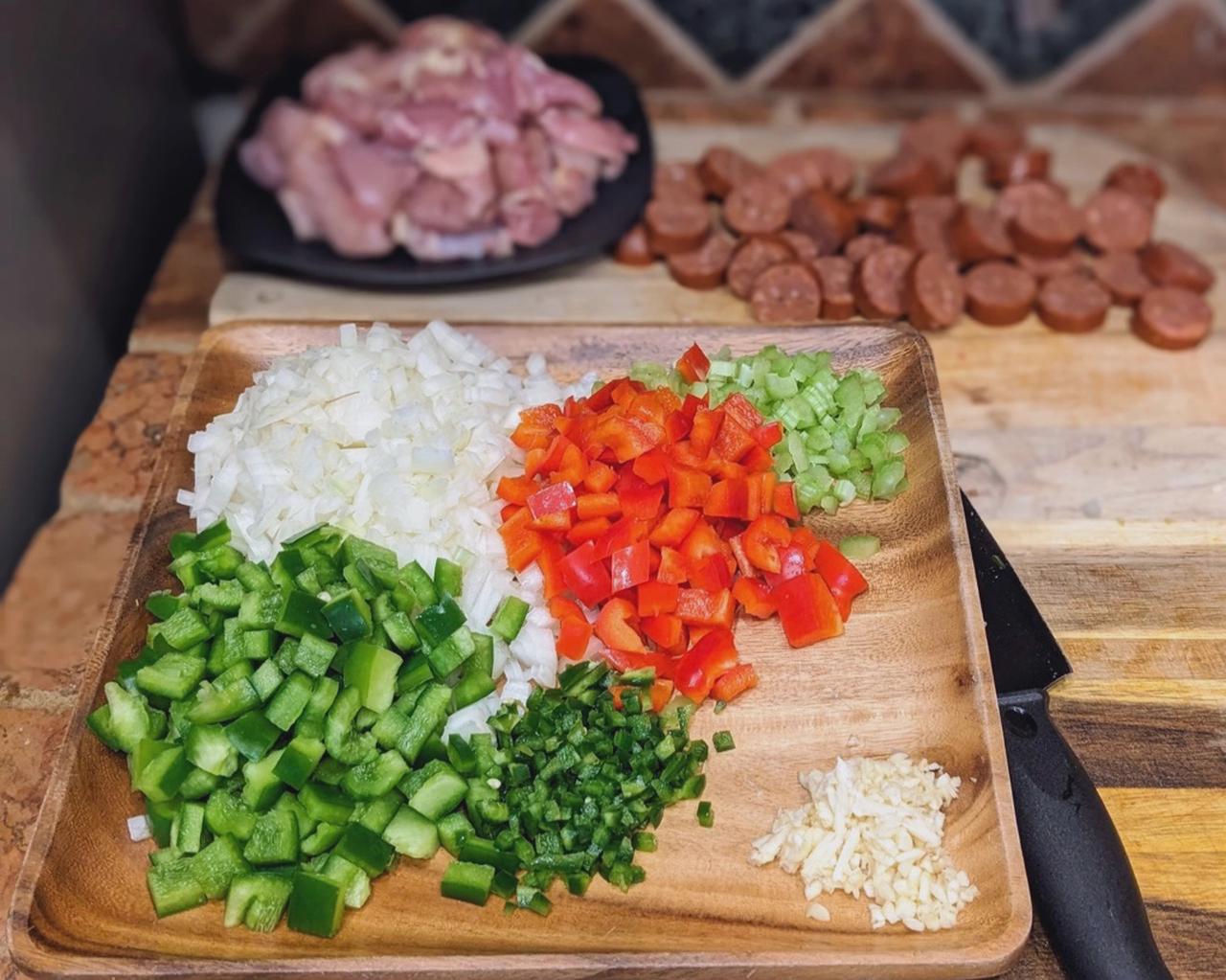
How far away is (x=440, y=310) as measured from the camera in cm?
278

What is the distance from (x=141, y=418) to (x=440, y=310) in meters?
0.73

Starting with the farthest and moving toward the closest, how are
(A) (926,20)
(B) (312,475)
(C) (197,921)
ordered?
(A) (926,20) < (B) (312,475) < (C) (197,921)

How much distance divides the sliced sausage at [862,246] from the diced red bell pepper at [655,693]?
1353 millimetres

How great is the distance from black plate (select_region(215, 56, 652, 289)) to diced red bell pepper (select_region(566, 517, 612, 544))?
0.99m

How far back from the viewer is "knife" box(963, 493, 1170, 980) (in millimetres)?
1638

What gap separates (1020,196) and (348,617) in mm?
A: 2060

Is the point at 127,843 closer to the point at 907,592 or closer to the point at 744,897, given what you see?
the point at 744,897

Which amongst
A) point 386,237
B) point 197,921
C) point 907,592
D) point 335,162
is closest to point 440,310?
point 386,237

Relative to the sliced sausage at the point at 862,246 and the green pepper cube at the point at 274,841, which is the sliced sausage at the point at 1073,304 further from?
the green pepper cube at the point at 274,841

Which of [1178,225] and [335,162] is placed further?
[1178,225]

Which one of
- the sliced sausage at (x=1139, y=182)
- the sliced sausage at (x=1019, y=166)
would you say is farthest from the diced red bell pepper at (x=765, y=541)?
the sliced sausage at (x=1139, y=182)

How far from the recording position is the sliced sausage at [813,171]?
9.92 ft

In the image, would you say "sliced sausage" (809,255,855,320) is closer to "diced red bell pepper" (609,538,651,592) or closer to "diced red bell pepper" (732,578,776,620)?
"diced red bell pepper" (732,578,776,620)

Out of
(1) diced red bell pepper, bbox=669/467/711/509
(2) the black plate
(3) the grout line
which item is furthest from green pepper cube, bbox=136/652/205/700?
(3) the grout line
